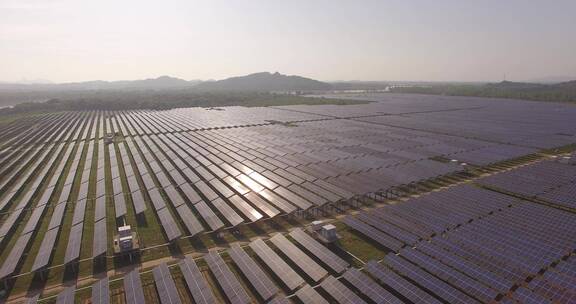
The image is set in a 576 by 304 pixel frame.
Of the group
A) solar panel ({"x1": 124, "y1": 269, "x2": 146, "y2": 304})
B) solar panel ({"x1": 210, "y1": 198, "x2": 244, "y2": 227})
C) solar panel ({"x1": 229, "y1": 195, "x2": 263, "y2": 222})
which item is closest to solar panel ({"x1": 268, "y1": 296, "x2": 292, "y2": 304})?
solar panel ({"x1": 124, "y1": 269, "x2": 146, "y2": 304})

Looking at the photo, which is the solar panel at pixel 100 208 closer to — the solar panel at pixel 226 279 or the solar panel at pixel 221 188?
the solar panel at pixel 221 188

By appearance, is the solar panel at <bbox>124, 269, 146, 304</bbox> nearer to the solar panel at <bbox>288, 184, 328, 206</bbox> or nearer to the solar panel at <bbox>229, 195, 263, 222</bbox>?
the solar panel at <bbox>229, 195, 263, 222</bbox>

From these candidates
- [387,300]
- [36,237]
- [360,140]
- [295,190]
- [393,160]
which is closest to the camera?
[387,300]

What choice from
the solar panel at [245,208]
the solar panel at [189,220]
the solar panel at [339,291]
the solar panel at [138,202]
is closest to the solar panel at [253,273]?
the solar panel at [339,291]

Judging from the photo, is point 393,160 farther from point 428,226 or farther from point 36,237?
point 36,237

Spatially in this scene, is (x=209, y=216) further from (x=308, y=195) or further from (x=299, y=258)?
(x=299, y=258)

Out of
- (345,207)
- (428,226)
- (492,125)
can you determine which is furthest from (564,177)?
(492,125)

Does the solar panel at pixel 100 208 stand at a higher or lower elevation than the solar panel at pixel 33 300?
higher
